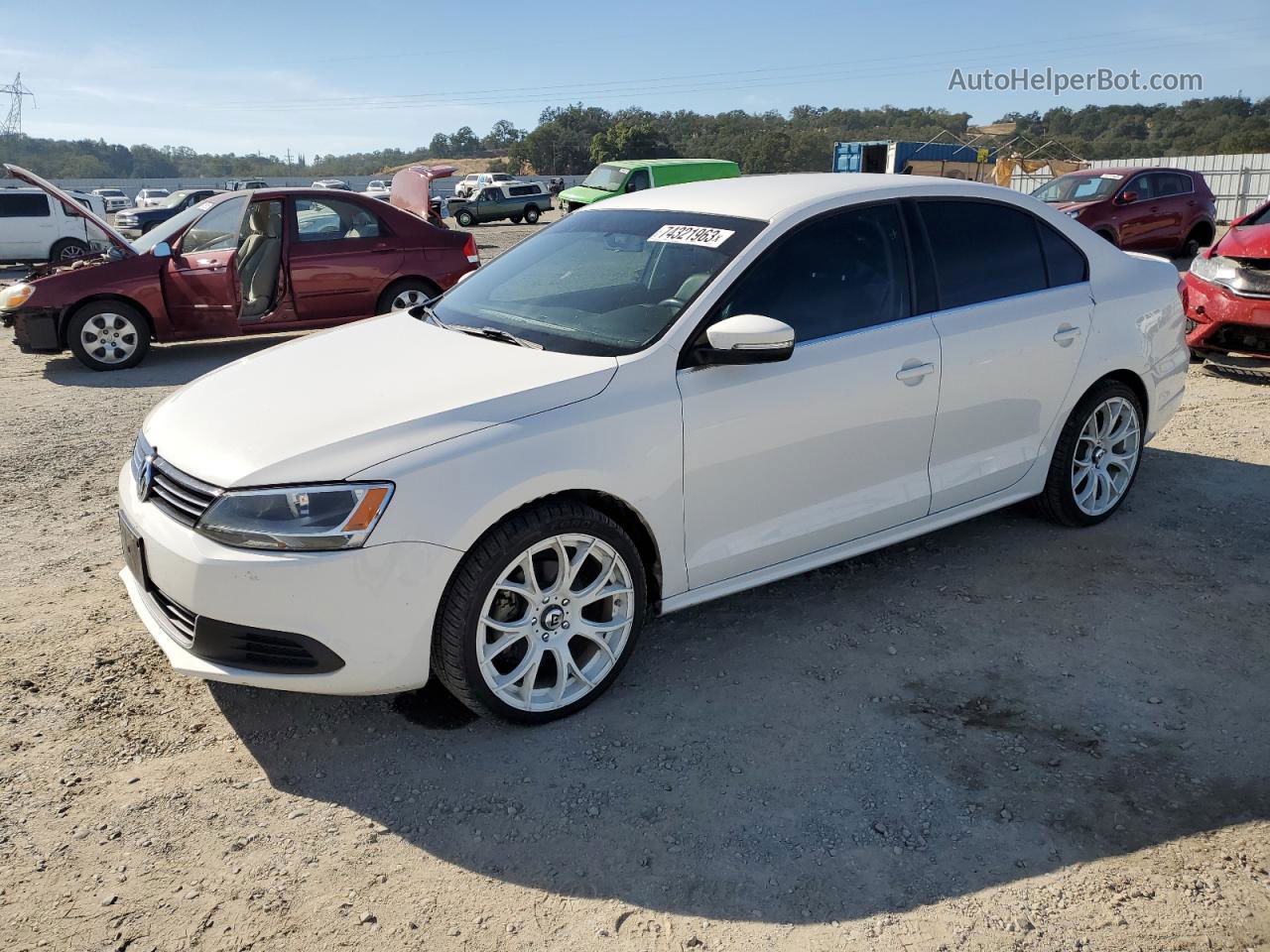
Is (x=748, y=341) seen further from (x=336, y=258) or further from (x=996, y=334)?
(x=336, y=258)

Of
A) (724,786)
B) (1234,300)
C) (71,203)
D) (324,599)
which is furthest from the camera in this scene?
(71,203)

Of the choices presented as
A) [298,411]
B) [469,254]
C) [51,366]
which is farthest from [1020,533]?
[51,366]

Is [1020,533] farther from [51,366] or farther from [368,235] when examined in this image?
[51,366]

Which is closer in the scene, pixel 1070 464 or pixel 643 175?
pixel 1070 464

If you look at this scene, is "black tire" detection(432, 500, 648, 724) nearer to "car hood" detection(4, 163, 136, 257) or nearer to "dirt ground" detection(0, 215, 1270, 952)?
"dirt ground" detection(0, 215, 1270, 952)

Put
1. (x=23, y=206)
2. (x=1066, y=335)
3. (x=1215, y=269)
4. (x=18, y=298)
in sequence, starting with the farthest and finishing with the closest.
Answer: (x=23, y=206), (x=18, y=298), (x=1215, y=269), (x=1066, y=335)

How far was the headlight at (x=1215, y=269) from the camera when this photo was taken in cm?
777

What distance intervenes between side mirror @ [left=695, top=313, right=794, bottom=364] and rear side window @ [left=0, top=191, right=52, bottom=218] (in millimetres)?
20392

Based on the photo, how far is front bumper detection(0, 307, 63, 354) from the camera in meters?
8.95

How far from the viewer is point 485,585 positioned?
2953 millimetres

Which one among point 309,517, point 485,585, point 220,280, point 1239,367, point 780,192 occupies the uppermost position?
point 780,192

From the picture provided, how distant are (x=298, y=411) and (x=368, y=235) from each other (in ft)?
22.4

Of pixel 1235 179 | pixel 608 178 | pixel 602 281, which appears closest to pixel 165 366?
pixel 602 281

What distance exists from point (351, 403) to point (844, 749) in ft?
6.35
